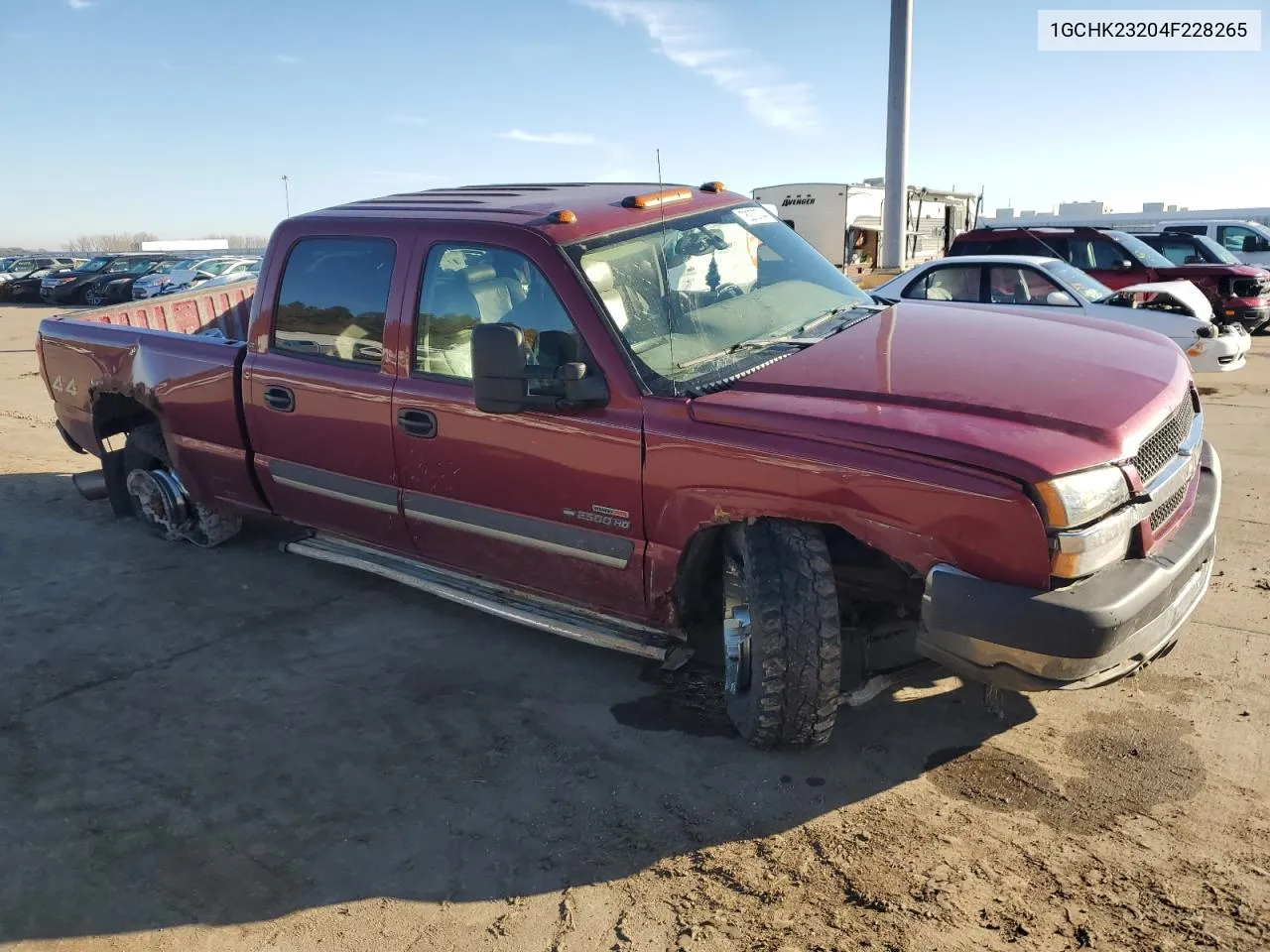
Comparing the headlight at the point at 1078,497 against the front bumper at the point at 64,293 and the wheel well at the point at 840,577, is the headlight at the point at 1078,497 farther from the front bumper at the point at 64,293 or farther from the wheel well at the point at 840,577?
the front bumper at the point at 64,293

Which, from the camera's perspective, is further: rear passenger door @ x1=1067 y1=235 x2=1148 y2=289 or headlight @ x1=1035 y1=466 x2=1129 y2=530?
rear passenger door @ x1=1067 y1=235 x2=1148 y2=289

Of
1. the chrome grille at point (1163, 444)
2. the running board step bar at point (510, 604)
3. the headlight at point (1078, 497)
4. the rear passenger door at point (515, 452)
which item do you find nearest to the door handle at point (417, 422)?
the rear passenger door at point (515, 452)

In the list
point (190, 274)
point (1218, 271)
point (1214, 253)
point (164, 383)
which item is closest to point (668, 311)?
point (164, 383)

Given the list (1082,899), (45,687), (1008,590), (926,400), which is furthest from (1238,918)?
(45,687)

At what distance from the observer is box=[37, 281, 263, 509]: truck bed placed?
5043 millimetres

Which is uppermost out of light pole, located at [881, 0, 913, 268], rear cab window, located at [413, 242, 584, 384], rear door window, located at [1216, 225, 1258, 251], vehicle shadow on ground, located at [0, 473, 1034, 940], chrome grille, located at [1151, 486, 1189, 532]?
light pole, located at [881, 0, 913, 268]

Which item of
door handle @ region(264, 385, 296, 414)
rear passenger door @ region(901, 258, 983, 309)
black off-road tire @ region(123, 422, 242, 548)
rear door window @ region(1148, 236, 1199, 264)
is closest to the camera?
door handle @ region(264, 385, 296, 414)

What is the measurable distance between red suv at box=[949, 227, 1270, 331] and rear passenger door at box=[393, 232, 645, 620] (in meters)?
10.4

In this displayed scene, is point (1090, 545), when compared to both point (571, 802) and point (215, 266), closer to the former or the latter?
point (571, 802)

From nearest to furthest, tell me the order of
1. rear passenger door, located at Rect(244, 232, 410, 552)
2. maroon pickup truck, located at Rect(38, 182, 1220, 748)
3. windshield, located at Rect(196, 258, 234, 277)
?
1. maroon pickup truck, located at Rect(38, 182, 1220, 748)
2. rear passenger door, located at Rect(244, 232, 410, 552)
3. windshield, located at Rect(196, 258, 234, 277)

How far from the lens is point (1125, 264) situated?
41.4 feet

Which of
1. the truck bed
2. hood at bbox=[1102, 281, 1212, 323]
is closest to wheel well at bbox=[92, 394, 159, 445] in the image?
the truck bed

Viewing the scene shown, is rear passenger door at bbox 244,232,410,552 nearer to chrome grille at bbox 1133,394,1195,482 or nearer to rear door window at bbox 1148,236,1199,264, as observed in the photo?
chrome grille at bbox 1133,394,1195,482

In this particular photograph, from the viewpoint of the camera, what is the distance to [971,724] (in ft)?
11.7
